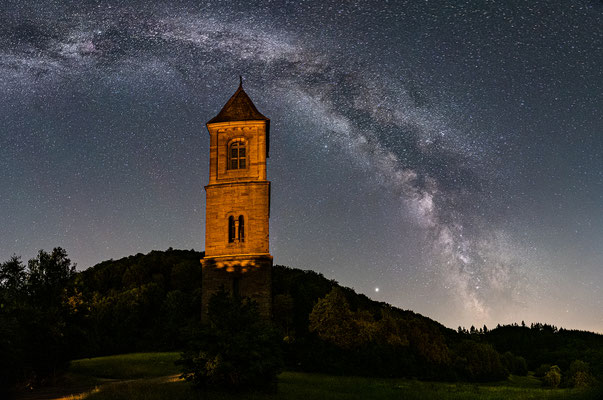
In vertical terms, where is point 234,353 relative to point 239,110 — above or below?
below

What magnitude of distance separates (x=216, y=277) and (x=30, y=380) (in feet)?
59.8

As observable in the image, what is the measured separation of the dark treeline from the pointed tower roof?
16.4 m

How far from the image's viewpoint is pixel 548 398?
2580cm

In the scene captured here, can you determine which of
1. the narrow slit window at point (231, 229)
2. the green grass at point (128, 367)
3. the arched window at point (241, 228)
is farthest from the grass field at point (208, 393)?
the arched window at point (241, 228)

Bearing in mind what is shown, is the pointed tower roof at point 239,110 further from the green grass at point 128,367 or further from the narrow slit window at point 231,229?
the green grass at point 128,367

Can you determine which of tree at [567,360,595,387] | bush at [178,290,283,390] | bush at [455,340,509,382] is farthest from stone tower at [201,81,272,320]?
tree at [567,360,595,387]

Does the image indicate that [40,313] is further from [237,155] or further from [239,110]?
[239,110]

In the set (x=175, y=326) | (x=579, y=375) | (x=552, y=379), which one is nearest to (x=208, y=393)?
(x=175, y=326)

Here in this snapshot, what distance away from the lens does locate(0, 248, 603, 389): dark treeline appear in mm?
23594

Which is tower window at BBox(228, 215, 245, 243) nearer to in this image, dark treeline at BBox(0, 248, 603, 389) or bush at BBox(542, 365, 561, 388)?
dark treeline at BBox(0, 248, 603, 389)

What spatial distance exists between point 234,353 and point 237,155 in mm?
25175

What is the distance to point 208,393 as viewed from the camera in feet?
71.7

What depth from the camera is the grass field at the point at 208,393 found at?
71.4 ft

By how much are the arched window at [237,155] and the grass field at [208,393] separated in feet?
52.5
